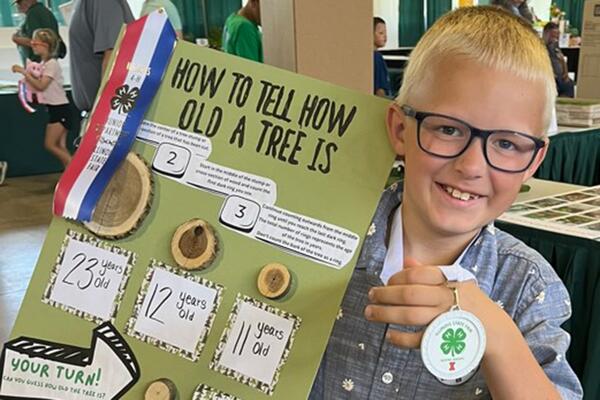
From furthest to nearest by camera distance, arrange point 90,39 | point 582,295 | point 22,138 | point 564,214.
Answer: point 22,138 → point 90,39 → point 564,214 → point 582,295

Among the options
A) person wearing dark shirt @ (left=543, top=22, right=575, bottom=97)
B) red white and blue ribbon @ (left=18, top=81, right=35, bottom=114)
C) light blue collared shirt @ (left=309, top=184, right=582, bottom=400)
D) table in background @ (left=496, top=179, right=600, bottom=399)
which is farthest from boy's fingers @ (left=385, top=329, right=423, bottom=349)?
red white and blue ribbon @ (left=18, top=81, right=35, bottom=114)

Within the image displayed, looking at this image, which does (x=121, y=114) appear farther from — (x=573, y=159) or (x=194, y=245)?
(x=573, y=159)

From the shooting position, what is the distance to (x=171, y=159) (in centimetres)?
100

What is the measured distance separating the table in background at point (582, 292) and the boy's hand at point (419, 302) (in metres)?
0.82

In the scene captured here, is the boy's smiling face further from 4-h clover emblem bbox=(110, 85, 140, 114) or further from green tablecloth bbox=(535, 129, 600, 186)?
green tablecloth bbox=(535, 129, 600, 186)

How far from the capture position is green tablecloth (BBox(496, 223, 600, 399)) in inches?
57.2

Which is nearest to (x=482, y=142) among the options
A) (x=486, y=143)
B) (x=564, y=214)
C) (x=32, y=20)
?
(x=486, y=143)

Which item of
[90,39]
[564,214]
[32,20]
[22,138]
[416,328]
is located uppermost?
[32,20]

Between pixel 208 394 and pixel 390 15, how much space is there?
10.4 m

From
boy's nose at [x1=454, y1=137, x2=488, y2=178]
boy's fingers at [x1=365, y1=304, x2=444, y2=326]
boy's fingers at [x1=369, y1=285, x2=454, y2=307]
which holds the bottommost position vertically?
boy's fingers at [x1=365, y1=304, x2=444, y2=326]

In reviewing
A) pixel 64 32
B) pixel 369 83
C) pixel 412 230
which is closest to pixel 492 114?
pixel 412 230

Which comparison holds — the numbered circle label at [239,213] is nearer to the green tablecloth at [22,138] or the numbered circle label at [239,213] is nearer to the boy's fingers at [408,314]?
the boy's fingers at [408,314]

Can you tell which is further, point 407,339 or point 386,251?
point 386,251

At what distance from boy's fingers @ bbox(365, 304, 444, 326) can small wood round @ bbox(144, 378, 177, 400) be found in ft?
1.17
